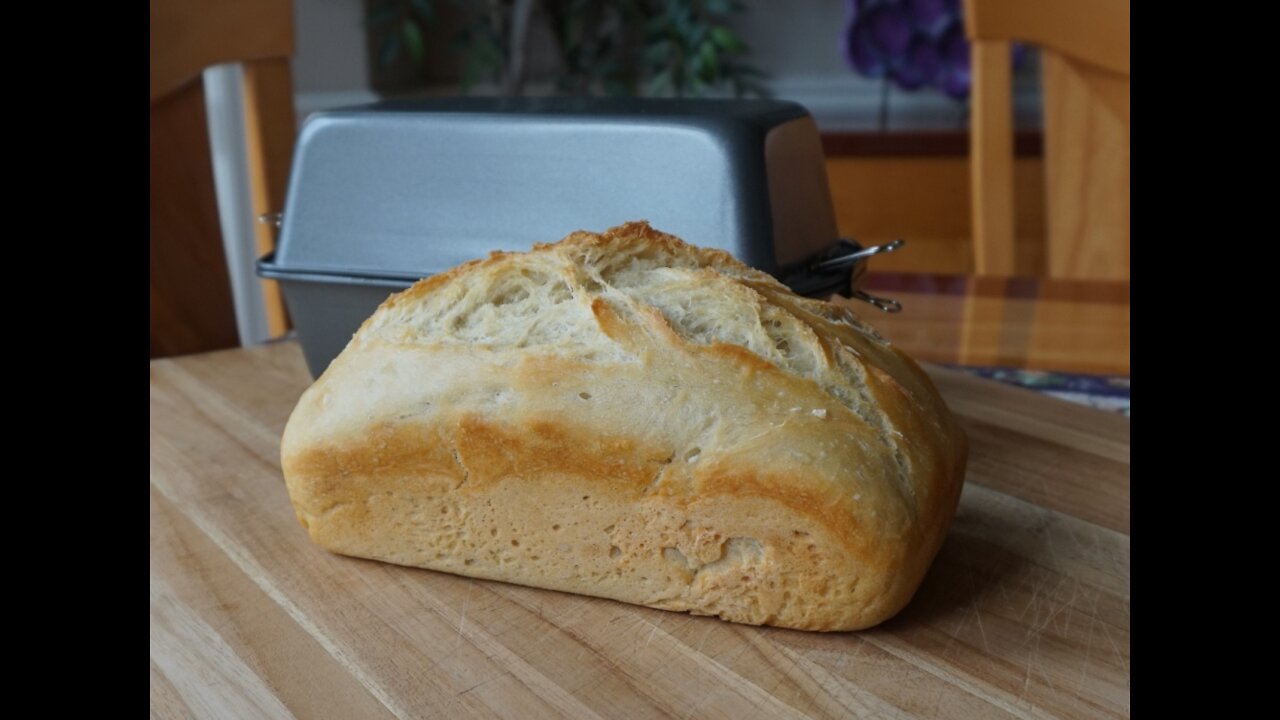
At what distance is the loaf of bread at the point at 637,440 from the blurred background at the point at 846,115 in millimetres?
557

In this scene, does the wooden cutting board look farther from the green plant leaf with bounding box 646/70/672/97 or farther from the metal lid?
the green plant leaf with bounding box 646/70/672/97

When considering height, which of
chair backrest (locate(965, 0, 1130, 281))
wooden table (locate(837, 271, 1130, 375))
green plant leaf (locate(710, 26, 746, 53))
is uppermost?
green plant leaf (locate(710, 26, 746, 53))

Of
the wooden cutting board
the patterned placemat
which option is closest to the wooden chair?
the wooden cutting board

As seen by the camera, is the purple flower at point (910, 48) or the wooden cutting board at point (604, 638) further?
the purple flower at point (910, 48)

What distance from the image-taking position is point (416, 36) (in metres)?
2.76

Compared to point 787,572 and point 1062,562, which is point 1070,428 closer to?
point 1062,562

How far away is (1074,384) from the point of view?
3.96 feet

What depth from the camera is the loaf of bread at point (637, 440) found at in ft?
2.29

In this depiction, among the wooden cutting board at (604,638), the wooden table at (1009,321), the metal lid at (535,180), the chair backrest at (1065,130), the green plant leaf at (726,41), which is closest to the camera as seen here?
the wooden cutting board at (604,638)

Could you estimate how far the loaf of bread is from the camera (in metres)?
0.70

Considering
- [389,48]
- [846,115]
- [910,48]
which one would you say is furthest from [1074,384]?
[846,115]

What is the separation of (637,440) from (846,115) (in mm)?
2762

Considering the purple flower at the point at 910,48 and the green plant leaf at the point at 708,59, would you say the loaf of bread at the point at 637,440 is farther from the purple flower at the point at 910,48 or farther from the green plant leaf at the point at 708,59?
the purple flower at the point at 910,48

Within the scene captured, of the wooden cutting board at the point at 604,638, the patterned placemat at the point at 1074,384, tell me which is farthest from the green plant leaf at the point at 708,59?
the wooden cutting board at the point at 604,638
